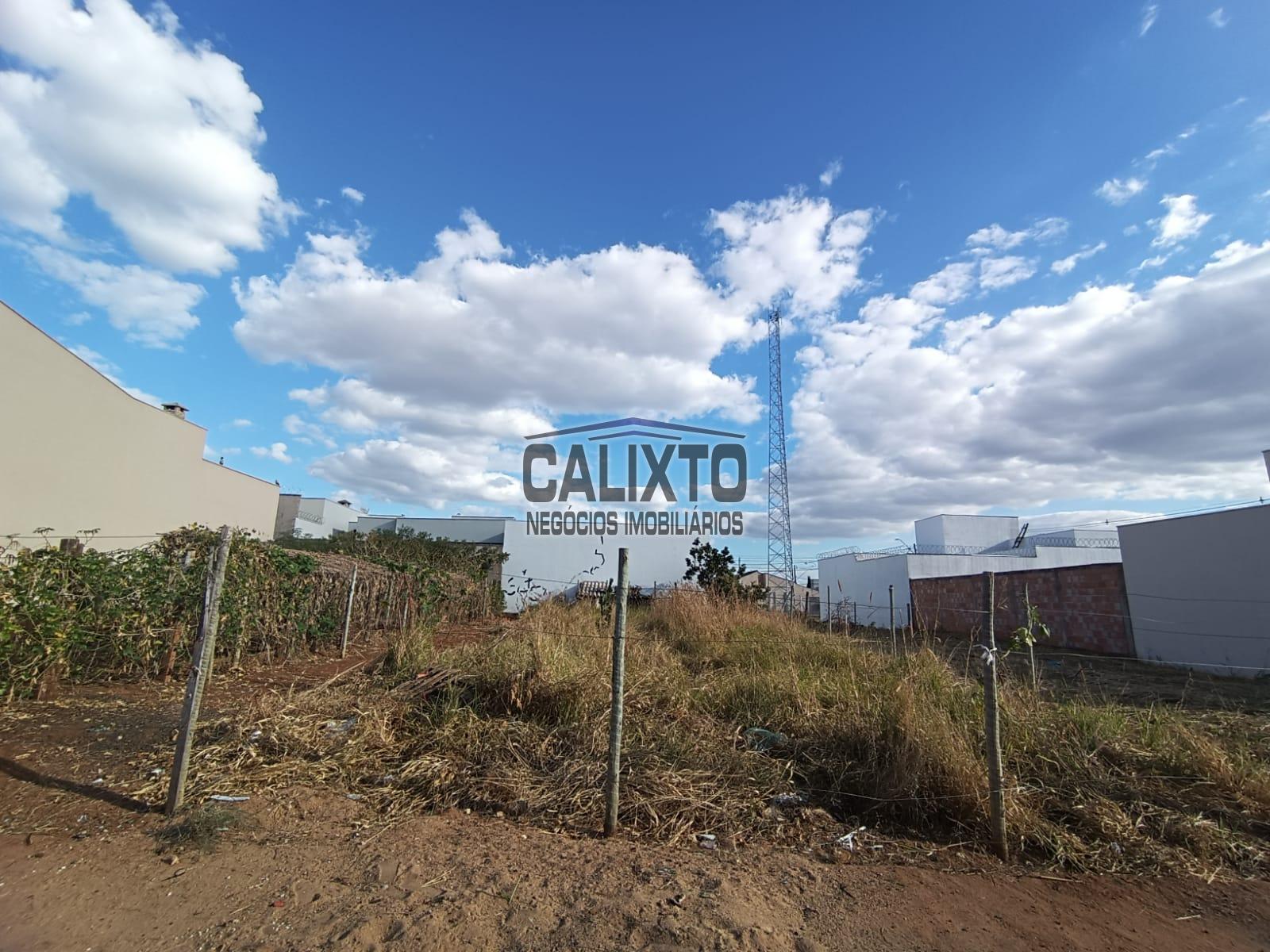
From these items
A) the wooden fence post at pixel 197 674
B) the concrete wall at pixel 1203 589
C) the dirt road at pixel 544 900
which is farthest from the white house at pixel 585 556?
the dirt road at pixel 544 900

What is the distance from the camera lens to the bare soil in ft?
7.23

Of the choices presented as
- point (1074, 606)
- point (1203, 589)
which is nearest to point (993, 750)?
point (1203, 589)

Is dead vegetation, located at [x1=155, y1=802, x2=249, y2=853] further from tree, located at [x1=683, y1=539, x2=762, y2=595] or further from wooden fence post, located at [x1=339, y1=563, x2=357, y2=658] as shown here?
tree, located at [x1=683, y1=539, x2=762, y2=595]

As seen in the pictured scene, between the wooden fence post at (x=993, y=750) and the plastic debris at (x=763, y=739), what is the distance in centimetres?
131

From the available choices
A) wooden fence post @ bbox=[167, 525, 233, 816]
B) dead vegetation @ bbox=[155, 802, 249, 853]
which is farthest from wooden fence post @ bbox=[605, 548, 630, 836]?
wooden fence post @ bbox=[167, 525, 233, 816]

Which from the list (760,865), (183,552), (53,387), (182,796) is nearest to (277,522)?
(53,387)

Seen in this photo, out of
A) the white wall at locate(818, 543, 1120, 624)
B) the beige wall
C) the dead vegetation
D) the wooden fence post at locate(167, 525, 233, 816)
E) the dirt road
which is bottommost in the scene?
the dirt road

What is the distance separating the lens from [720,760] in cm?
367

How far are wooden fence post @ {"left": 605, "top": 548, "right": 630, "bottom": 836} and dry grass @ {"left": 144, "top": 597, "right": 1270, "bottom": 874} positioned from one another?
0.16 metres

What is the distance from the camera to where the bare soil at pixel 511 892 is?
2.20 m

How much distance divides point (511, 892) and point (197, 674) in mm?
2120

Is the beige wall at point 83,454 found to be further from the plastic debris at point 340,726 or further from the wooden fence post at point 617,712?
the wooden fence post at point 617,712

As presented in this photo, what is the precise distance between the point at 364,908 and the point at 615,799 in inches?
46.7

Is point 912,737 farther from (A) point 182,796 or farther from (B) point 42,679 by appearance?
Answer: (B) point 42,679
